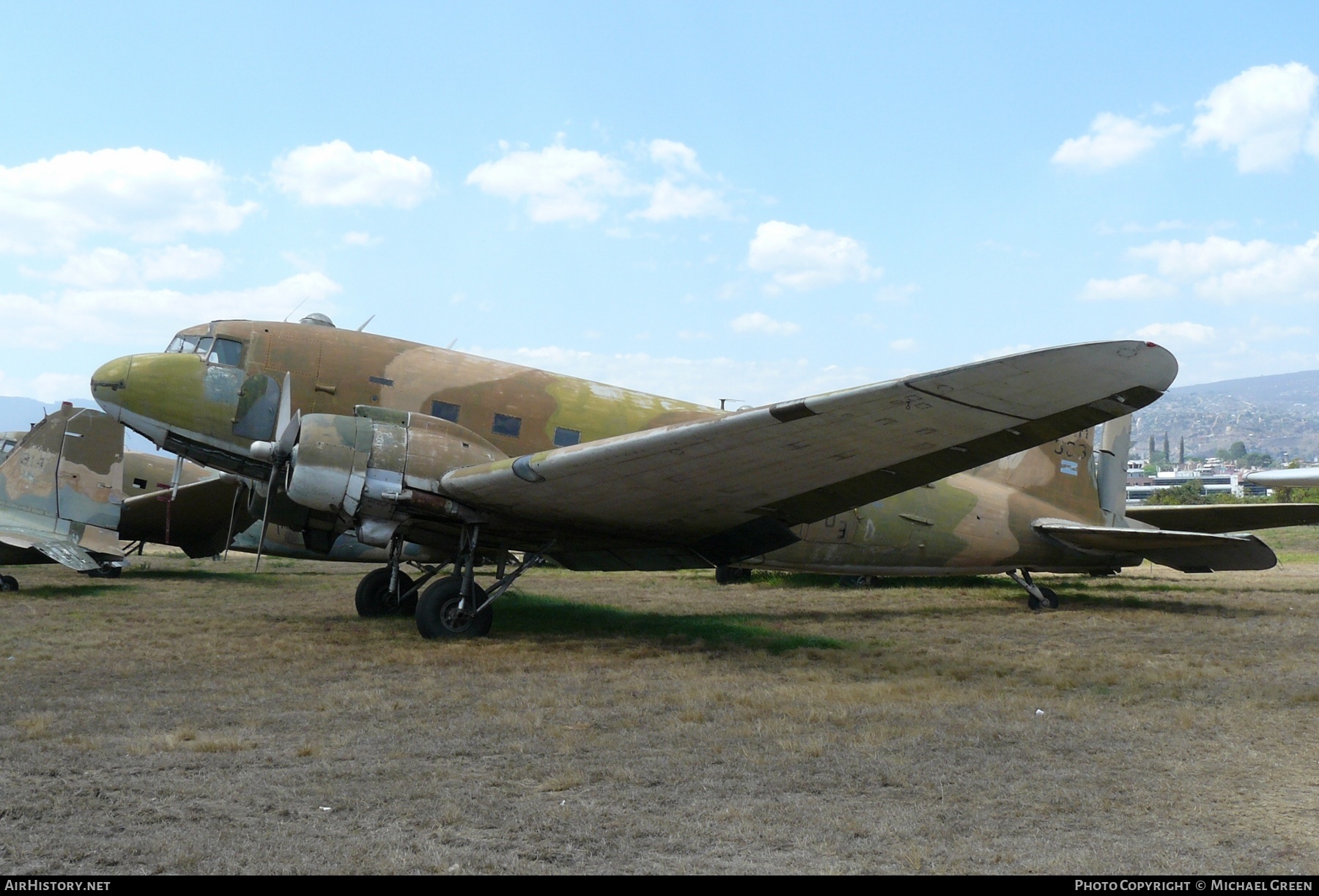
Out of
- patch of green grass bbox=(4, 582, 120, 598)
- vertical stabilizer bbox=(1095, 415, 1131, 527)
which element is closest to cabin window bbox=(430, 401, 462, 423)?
patch of green grass bbox=(4, 582, 120, 598)

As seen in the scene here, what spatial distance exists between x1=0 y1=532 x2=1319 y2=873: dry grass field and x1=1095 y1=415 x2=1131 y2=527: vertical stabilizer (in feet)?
14.7

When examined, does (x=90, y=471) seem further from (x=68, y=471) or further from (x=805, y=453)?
(x=805, y=453)

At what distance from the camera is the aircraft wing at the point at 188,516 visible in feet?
64.7

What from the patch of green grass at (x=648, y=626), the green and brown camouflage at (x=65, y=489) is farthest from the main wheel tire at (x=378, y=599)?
the green and brown camouflage at (x=65, y=489)

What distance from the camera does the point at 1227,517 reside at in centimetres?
1520

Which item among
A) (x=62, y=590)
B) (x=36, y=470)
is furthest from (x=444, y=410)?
(x=36, y=470)

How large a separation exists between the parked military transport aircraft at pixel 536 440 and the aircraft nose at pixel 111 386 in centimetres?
2

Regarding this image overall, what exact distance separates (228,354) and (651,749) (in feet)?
26.9

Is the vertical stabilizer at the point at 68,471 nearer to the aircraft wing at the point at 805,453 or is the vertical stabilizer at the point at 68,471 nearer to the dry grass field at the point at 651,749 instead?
the dry grass field at the point at 651,749

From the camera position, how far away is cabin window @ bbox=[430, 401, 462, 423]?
37.2 ft

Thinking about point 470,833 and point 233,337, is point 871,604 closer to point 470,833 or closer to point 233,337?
point 233,337

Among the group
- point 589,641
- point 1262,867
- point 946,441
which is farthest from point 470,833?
point 589,641

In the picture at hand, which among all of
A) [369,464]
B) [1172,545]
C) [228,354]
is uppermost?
[228,354]

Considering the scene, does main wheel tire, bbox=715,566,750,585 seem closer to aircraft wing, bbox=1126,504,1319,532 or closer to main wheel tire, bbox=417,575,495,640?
aircraft wing, bbox=1126,504,1319,532
